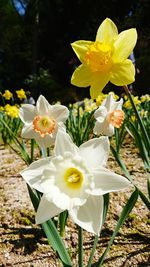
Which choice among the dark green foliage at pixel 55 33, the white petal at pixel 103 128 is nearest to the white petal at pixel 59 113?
the white petal at pixel 103 128

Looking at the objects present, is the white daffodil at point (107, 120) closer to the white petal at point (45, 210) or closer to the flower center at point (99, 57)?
the flower center at point (99, 57)

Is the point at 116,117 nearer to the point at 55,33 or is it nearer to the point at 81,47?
the point at 81,47

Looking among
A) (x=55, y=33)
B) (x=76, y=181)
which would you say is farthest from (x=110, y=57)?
(x=55, y=33)

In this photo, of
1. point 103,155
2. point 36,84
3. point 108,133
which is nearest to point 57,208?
point 103,155

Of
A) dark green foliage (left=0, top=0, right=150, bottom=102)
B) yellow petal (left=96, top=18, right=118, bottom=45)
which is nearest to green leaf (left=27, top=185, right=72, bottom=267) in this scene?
yellow petal (left=96, top=18, right=118, bottom=45)

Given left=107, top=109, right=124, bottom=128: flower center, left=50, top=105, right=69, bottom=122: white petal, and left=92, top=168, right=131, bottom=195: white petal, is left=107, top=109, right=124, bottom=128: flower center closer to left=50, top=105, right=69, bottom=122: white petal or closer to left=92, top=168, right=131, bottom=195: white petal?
left=50, top=105, right=69, bottom=122: white petal

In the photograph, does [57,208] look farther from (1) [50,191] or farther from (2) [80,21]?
(2) [80,21]
